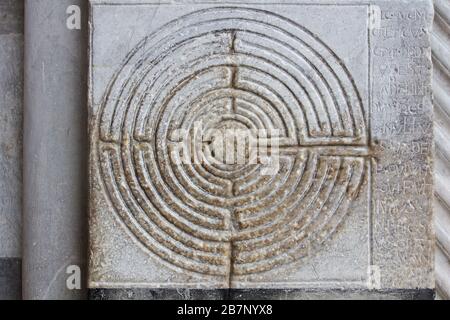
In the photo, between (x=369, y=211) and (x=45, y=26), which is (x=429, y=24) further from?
(x=45, y=26)

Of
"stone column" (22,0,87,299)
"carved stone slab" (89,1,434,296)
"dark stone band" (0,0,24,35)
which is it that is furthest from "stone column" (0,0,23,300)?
"carved stone slab" (89,1,434,296)

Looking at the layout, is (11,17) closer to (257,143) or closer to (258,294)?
(257,143)

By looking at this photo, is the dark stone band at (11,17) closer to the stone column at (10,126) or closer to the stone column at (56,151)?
the stone column at (10,126)

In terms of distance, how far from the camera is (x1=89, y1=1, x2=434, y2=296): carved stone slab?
2178mm

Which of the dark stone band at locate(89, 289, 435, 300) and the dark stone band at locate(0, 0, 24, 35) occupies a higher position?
the dark stone band at locate(0, 0, 24, 35)

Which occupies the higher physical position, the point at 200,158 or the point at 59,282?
the point at 200,158

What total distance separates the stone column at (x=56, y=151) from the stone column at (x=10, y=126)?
0.33 feet

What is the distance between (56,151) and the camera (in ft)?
7.45

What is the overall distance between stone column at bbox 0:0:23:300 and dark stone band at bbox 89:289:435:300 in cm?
49

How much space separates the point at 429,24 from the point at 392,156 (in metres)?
0.58

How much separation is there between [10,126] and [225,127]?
0.98 metres

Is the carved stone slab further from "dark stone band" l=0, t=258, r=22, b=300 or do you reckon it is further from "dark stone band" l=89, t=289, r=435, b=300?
"dark stone band" l=0, t=258, r=22, b=300

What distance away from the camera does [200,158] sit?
2.19 metres

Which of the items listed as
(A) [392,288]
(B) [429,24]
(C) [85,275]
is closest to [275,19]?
(B) [429,24]
